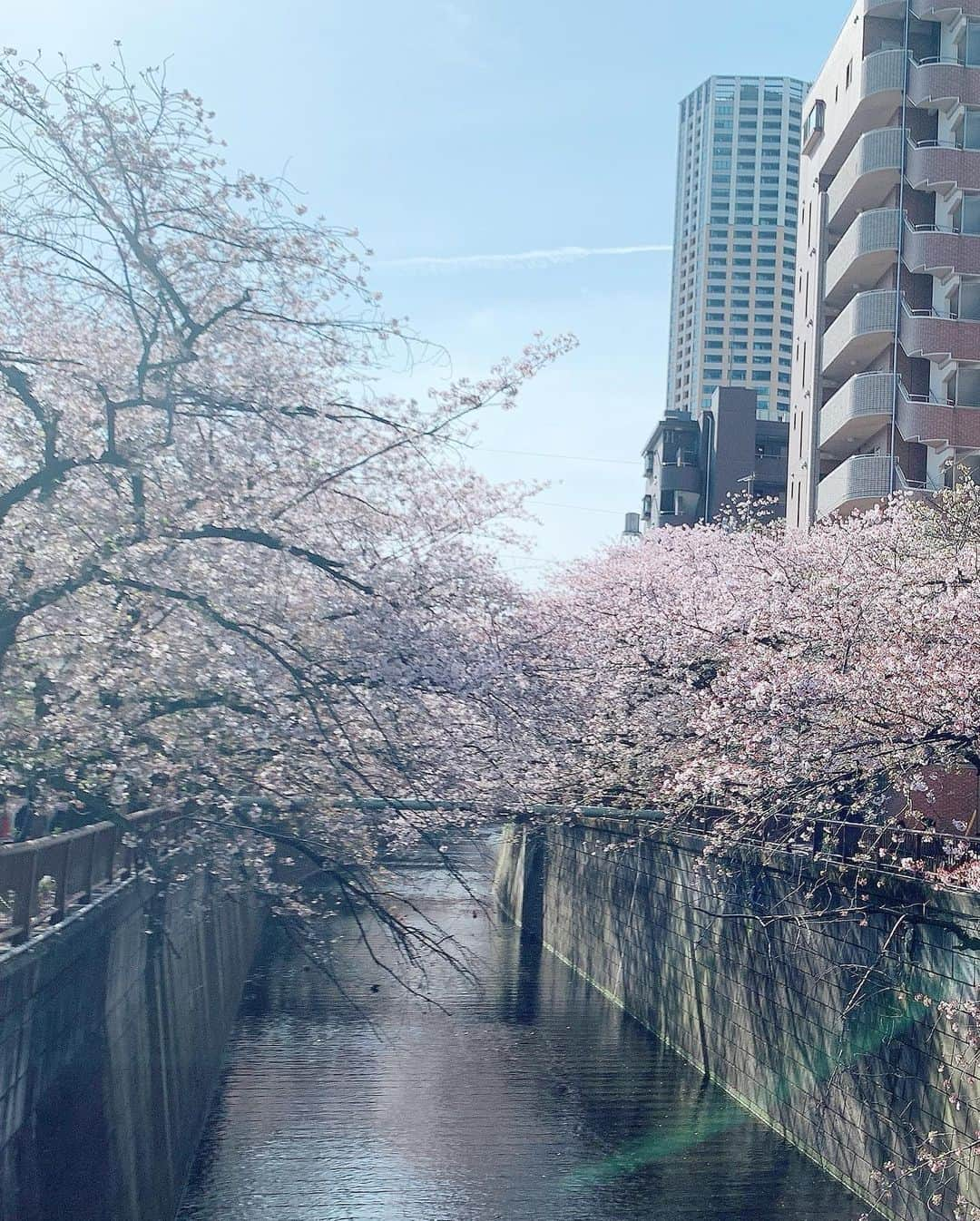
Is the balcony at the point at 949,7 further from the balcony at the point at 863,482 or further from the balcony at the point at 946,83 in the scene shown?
the balcony at the point at 863,482

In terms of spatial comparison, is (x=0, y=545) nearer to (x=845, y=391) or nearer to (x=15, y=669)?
(x=15, y=669)

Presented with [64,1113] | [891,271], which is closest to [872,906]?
[64,1113]

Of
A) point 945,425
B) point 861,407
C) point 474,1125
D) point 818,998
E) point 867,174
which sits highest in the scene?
point 867,174

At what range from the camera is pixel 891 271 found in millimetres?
29688

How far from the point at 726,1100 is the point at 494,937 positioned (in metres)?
19.2

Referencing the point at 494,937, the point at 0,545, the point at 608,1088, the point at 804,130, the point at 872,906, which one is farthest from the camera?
the point at 494,937

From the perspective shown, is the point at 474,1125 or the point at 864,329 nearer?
the point at 474,1125

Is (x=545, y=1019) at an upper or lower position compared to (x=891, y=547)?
lower

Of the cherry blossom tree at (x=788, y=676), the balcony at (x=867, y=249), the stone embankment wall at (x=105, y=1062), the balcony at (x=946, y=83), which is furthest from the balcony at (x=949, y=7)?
the stone embankment wall at (x=105, y=1062)

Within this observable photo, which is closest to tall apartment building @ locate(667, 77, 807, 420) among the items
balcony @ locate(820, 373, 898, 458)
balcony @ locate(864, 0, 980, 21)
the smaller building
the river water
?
the smaller building

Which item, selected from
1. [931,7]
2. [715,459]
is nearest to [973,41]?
[931,7]

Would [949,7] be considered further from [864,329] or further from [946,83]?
[864,329]

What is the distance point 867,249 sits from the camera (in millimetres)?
29172

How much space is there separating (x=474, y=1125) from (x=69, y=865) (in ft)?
34.5
